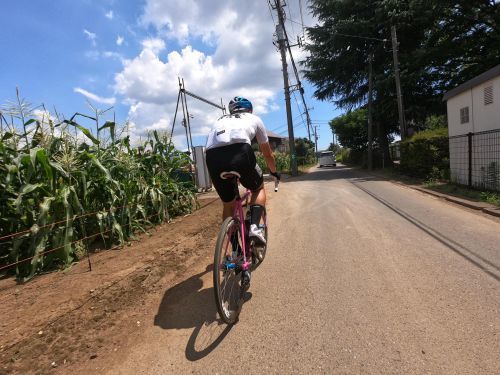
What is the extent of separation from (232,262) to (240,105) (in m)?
1.72

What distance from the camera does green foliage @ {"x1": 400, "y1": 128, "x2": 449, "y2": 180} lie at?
13461 millimetres

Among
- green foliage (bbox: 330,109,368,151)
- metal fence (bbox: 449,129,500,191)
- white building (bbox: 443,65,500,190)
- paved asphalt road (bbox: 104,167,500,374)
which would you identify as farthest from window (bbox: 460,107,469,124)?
green foliage (bbox: 330,109,368,151)

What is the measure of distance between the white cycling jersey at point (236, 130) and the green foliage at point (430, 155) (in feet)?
36.8

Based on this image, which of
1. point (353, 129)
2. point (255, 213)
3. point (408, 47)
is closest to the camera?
point (255, 213)

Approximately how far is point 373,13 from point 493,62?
790 cm

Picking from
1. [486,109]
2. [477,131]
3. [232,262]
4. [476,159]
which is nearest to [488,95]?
[486,109]

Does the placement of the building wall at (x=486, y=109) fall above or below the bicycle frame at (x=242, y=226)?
above

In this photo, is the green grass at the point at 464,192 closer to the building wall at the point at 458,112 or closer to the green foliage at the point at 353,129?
the building wall at the point at 458,112

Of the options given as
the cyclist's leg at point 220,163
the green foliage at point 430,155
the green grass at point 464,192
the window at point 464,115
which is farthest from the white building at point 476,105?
the cyclist's leg at point 220,163

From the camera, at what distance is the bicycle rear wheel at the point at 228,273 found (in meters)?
3.04

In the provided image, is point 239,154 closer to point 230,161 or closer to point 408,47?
point 230,161

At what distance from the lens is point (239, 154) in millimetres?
3557

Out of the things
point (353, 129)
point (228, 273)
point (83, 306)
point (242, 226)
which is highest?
point (353, 129)

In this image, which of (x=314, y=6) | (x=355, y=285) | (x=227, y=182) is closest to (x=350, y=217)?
(x=355, y=285)
